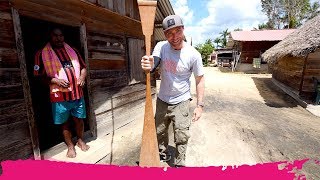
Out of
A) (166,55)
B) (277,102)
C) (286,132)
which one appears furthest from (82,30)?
(277,102)

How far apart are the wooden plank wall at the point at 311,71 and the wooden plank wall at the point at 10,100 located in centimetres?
1030

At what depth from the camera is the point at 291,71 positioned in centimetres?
1167

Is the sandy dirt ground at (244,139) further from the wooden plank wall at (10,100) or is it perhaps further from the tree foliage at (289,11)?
the tree foliage at (289,11)

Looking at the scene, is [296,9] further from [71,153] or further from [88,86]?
[71,153]

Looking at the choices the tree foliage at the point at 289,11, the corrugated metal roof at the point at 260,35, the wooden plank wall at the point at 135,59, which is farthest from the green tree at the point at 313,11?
the wooden plank wall at the point at 135,59

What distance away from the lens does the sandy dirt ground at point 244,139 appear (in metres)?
4.00

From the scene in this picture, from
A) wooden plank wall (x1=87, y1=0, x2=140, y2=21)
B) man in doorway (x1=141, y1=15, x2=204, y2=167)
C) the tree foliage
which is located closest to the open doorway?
wooden plank wall (x1=87, y1=0, x2=140, y2=21)

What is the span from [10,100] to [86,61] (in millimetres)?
1649

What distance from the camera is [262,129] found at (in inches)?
229

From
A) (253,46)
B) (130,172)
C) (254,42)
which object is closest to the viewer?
(130,172)

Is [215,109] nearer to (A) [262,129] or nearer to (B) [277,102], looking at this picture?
(A) [262,129]

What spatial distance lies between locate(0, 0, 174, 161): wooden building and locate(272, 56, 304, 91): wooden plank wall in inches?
267

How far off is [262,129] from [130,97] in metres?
3.32

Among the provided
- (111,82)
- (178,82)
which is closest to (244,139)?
(178,82)
